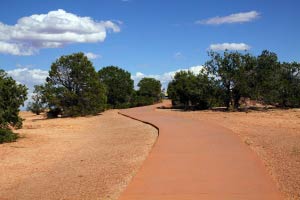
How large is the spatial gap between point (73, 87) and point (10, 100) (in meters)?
19.2

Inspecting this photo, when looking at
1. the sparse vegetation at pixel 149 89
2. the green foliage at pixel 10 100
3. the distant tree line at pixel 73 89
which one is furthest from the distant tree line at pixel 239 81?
the sparse vegetation at pixel 149 89

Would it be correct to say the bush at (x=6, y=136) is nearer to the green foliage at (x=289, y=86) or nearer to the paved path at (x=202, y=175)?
the paved path at (x=202, y=175)

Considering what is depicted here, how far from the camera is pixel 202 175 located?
30.7 feet

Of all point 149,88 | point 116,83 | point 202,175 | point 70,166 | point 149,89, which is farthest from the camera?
point 149,88

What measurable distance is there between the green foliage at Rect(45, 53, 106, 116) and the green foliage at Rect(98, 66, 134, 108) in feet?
51.0

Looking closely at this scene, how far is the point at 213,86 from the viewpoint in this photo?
39344mm

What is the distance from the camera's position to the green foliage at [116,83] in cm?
5578

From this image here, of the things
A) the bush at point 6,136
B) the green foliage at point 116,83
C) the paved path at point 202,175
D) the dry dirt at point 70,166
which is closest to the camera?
the paved path at point 202,175

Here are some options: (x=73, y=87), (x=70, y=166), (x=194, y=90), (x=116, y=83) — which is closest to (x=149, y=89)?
(x=116, y=83)

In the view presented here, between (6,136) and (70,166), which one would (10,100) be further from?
(70,166)

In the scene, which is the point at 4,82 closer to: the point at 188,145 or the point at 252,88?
the point at 188,145

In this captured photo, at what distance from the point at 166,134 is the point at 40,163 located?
6.19 m

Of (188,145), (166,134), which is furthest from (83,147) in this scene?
(188,145)

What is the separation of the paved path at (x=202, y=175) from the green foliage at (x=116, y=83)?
41.8 metres
